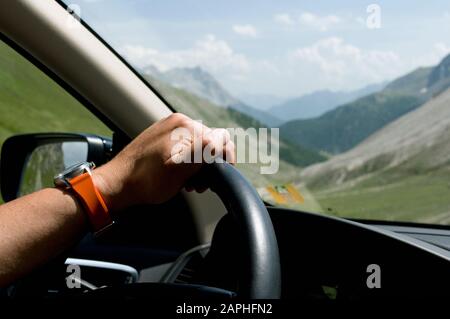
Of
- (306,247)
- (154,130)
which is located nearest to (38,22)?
(154,130)

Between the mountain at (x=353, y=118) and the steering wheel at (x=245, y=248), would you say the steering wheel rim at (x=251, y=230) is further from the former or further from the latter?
the mountain at (x=353, y=118)

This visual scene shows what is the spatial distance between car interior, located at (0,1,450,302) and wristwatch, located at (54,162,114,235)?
0.09 metres

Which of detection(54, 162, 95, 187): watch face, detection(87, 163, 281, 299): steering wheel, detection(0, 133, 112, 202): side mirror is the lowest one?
detection(87, 163, 281, 299): steering wheel

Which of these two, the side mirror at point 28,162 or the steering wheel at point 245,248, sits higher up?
the side mirror at point 28,162

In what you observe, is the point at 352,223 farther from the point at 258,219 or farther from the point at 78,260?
the point at 78,260

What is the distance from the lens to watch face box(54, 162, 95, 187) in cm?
120

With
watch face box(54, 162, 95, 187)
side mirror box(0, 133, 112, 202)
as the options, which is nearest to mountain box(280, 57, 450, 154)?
side mirror box(0, 133, 112, 202)

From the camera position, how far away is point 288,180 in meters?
2.47

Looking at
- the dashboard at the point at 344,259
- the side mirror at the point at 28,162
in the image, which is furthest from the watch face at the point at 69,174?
the side mirror at the point at 28,162

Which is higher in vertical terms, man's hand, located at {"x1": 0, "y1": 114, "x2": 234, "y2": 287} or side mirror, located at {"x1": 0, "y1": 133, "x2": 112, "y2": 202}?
side mirror, located at {"x1": 0, "y1": 133, "x2": 112, "y2": 202}

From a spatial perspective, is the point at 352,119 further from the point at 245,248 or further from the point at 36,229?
the point at 36,229

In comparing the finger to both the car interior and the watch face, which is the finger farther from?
the watch face

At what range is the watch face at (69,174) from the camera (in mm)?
1204

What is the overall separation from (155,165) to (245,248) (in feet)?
0.83
